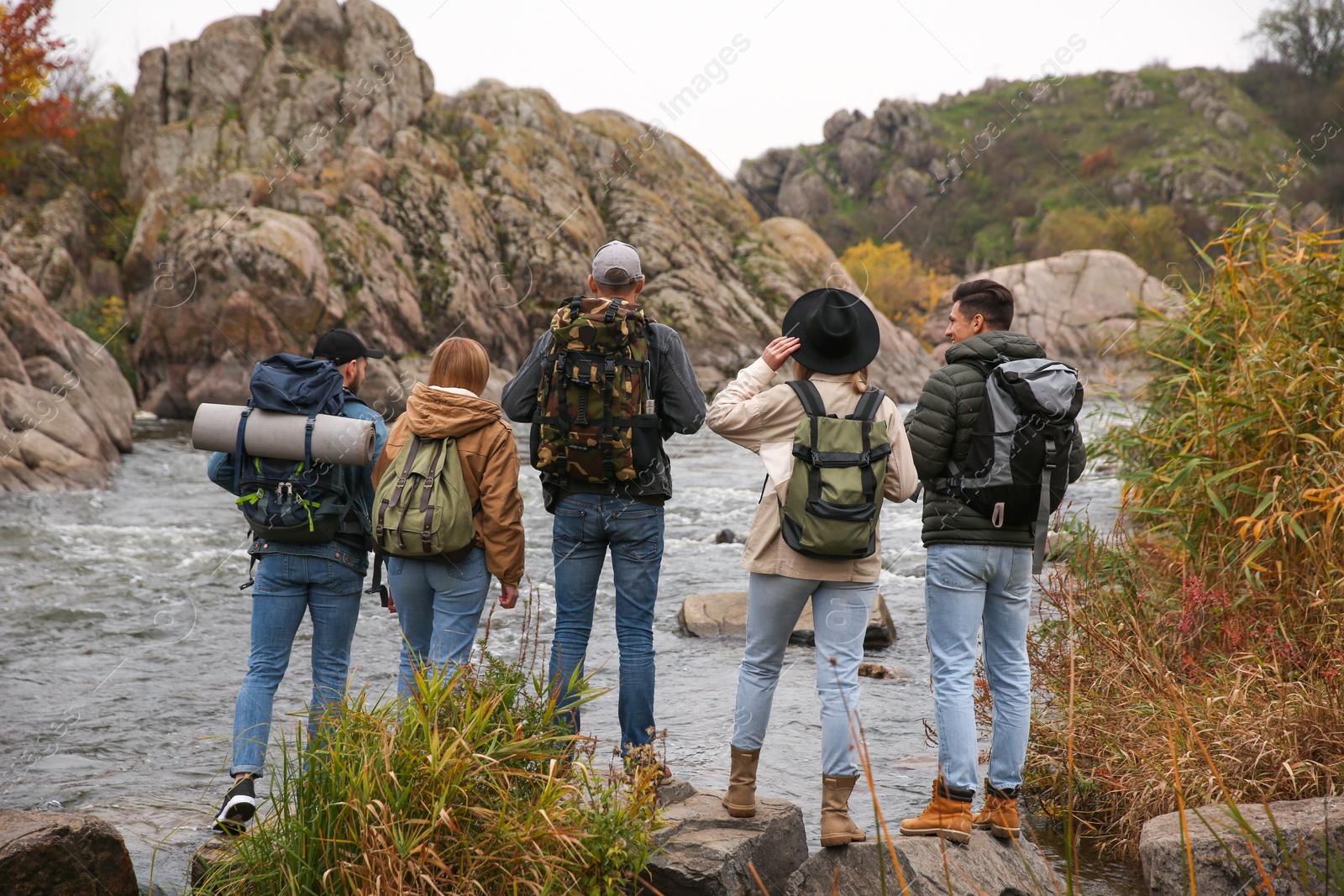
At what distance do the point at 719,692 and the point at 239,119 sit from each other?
43.4 meters

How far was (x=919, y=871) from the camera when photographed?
3.27 meters

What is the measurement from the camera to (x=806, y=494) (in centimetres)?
330

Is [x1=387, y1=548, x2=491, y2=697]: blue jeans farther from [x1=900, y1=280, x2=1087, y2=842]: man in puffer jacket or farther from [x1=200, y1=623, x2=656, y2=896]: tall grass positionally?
[x1=900, y1=280, x2=1087, y2=842]: man in puffer jacket

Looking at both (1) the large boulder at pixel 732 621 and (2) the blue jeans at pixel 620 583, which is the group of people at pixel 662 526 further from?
(1) the large boulder at pixel 732 621

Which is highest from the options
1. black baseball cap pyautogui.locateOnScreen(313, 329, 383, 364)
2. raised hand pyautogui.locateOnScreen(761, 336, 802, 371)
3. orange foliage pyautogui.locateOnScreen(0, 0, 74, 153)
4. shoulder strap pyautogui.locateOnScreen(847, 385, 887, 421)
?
orange foliage pyautogui.locateOnScreen(0, 0, 74, 153)

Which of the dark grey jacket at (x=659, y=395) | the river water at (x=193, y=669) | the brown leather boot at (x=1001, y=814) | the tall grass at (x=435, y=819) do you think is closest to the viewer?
the tall grass at (x=435, y=819)

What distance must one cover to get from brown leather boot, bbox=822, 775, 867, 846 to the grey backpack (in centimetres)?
102

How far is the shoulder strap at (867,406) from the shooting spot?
337 cm

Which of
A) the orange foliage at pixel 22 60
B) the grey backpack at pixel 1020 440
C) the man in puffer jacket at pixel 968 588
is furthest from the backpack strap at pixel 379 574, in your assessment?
the orange foliage at pixel 22 60

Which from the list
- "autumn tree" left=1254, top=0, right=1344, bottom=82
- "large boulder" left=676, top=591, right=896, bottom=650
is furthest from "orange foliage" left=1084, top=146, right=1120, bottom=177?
"large boulder" left=676, top=591, right=896, bottom=650

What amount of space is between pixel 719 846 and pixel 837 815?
0.42 meters

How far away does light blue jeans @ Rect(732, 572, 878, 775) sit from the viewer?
11.1 feet

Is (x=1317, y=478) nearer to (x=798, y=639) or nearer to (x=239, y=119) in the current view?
(x=798, y=639)

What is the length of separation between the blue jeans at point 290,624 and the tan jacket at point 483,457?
1.52 ft
